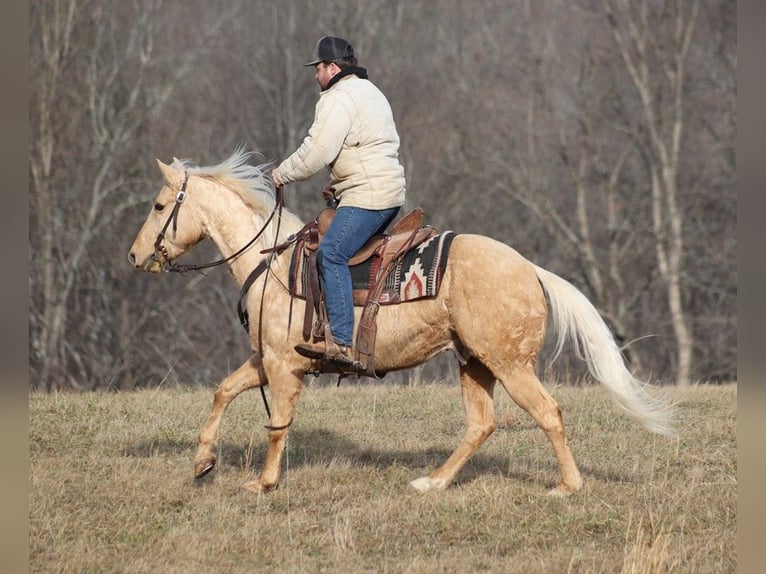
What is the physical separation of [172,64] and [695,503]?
23.9 m

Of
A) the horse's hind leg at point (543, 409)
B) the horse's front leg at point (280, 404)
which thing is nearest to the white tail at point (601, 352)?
the horse's hind leg at point (543, 409)

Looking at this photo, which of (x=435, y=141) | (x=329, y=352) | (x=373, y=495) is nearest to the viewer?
(x=329, y=352)

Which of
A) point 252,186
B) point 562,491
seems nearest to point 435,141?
point 252,186

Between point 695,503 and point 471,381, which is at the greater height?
point 471,381

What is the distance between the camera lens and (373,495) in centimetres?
737

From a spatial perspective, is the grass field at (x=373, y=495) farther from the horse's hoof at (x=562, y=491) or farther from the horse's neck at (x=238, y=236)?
the horse's neck at (x=238, y=236)

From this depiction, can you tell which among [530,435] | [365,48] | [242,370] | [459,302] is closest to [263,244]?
[242,370]

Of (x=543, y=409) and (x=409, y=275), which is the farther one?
(x=409, y=275)

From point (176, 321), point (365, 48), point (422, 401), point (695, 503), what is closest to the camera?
point (695, 503)

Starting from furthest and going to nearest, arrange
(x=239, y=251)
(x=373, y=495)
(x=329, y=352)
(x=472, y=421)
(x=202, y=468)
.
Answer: (x=239, y=251) → (x=472, y=421) → (x=202, y=468) → (x=373, y=495) → (x=329, y=352)

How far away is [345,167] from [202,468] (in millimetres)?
2451

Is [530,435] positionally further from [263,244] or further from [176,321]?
[176,321]

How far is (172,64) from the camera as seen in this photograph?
92.5 feet

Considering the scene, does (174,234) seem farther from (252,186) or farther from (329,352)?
(329,352)
